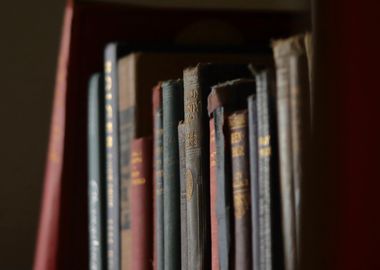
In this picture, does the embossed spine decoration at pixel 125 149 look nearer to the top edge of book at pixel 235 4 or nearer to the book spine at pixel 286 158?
the top edge of book at pixel 235 4

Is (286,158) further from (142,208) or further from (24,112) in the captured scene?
(24,112)

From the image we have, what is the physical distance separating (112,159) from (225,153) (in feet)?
1.00

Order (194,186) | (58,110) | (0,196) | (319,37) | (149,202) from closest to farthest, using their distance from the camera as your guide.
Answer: (319,37) → (194,186) → (149,202) → (58,110) → (0,196)

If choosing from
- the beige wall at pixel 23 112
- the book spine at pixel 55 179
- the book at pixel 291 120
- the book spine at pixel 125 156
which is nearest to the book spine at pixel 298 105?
the book at pixel 291 120

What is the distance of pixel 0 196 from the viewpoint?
106 centimetres

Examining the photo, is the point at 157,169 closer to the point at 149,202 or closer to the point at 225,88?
the point at 149,202

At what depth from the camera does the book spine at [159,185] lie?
606 millimetres

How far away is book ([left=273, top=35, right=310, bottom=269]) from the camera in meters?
0.37

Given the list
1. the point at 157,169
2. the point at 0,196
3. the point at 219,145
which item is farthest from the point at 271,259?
the point at 0,196

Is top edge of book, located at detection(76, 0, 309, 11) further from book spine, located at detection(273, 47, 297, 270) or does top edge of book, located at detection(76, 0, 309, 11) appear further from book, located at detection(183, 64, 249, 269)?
book spine, located at detection(273, 47, 297, 270)

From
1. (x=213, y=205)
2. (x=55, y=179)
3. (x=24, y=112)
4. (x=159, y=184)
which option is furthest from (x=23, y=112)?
(x=213, y=205)

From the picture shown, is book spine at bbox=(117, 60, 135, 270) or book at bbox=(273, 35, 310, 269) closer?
book at bbox=(273, 35, 310, 269)

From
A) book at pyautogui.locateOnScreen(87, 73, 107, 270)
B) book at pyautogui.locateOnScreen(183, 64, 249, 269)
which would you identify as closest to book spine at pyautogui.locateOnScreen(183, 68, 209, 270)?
book at pyautogui.locateOnScreen(183, 64, 249, 269)

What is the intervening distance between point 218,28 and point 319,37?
570mm
